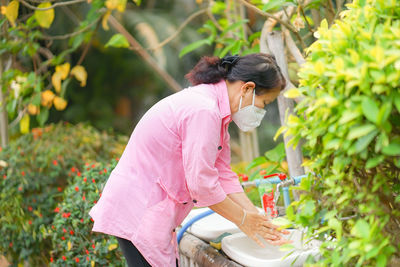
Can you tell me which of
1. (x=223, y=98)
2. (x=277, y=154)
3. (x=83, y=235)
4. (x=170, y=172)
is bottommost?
(x=83, y=235)

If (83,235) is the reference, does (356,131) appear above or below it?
above

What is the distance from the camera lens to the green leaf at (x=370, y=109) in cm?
107

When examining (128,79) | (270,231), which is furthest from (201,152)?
(128,79)

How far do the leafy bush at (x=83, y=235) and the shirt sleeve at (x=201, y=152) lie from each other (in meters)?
1.00

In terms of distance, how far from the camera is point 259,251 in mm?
2170

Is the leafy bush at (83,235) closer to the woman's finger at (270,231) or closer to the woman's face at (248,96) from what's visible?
the woman's finger at (270,231)

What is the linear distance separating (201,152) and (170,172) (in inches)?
8.8

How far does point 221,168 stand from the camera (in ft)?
7.07

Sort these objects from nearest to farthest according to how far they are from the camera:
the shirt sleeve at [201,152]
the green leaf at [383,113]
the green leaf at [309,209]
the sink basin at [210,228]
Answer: the green leaf at [383,113] < the green leaf at [309,209] < the shirt sleeve at [201,152] < the sink basin at [210,228]

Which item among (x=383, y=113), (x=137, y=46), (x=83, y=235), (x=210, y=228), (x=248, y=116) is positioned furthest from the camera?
(x=137, y=46)

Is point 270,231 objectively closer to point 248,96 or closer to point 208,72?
point 248,96

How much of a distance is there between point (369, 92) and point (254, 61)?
0.83 meters

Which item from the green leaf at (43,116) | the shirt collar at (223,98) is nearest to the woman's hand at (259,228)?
the shirt collar at (223,98)

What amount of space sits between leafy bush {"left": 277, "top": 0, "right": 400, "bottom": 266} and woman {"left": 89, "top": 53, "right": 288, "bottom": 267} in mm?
489
